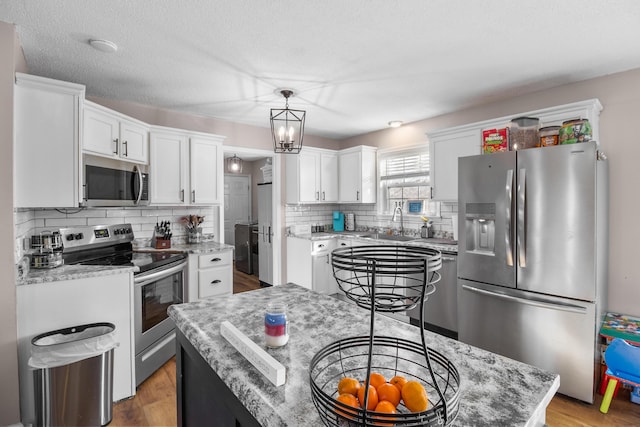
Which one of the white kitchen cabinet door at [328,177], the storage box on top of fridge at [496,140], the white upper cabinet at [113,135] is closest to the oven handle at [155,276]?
the white upper cabinet at [113,135]

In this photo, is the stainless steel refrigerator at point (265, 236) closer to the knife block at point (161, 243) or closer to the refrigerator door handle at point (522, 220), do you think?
the knife block at point (161, 243)

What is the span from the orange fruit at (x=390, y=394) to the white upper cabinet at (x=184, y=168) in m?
3.28

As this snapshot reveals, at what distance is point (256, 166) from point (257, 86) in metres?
4.49

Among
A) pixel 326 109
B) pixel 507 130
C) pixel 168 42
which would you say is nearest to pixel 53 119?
pixel 168 42

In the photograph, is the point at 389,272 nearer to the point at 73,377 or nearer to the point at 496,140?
the point at 73,377

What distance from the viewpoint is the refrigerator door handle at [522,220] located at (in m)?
2.45

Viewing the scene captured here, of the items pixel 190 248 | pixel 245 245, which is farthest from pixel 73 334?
pixel 245 245

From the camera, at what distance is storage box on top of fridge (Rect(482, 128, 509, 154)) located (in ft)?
9.75

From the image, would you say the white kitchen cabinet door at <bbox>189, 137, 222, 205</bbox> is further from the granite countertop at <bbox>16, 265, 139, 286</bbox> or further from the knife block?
the granite countertop at <bbox>16, 265, 139, 286</bbox>

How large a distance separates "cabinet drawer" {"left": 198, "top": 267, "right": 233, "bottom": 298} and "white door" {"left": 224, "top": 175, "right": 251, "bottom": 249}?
12.2 ft

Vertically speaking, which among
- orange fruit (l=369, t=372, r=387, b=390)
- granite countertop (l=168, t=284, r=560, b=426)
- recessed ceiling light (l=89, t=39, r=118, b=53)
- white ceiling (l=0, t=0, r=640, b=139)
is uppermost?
white ceiling (l=0, t=0, r=640, b=139)

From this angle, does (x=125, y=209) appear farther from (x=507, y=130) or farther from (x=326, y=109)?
(x=507, y=130)

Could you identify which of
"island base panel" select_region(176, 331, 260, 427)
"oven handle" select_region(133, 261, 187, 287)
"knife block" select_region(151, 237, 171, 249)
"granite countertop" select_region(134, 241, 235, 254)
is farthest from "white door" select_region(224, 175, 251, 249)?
"island base panel" select_region(176, 331, 260, 427)

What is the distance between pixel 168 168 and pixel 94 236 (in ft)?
3.20
